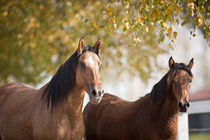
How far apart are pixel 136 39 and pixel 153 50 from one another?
9.84 m

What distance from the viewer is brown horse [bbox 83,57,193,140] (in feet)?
17.6

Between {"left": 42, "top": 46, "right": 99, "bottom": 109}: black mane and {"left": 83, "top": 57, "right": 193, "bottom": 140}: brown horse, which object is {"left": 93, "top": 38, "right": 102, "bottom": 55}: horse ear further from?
{"left": 83, "top": 57, "right": 193, "bottom": 140}: brown horse

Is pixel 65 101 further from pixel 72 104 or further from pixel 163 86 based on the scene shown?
pixel 163 86

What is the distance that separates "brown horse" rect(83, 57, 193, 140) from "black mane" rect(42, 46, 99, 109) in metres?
1.48

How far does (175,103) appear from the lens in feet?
18.1

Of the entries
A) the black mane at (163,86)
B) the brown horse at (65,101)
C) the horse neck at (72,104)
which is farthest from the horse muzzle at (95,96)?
the black mane at (163,86)

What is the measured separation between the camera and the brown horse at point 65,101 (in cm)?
469

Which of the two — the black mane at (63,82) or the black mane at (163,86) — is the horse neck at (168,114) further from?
the black mane at (63,82)

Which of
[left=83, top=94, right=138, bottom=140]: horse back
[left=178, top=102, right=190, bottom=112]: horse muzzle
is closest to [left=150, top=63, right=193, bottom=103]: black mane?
[left=178, top=102, right=190, bottom=112]: horse muzzle

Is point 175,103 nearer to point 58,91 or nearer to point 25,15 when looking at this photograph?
point 58,91

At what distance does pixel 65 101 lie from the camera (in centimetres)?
493

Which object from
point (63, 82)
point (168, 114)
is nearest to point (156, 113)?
point (168, 114)

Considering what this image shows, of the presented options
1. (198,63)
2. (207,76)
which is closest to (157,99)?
(198,63)

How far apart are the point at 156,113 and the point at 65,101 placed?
1.67m
